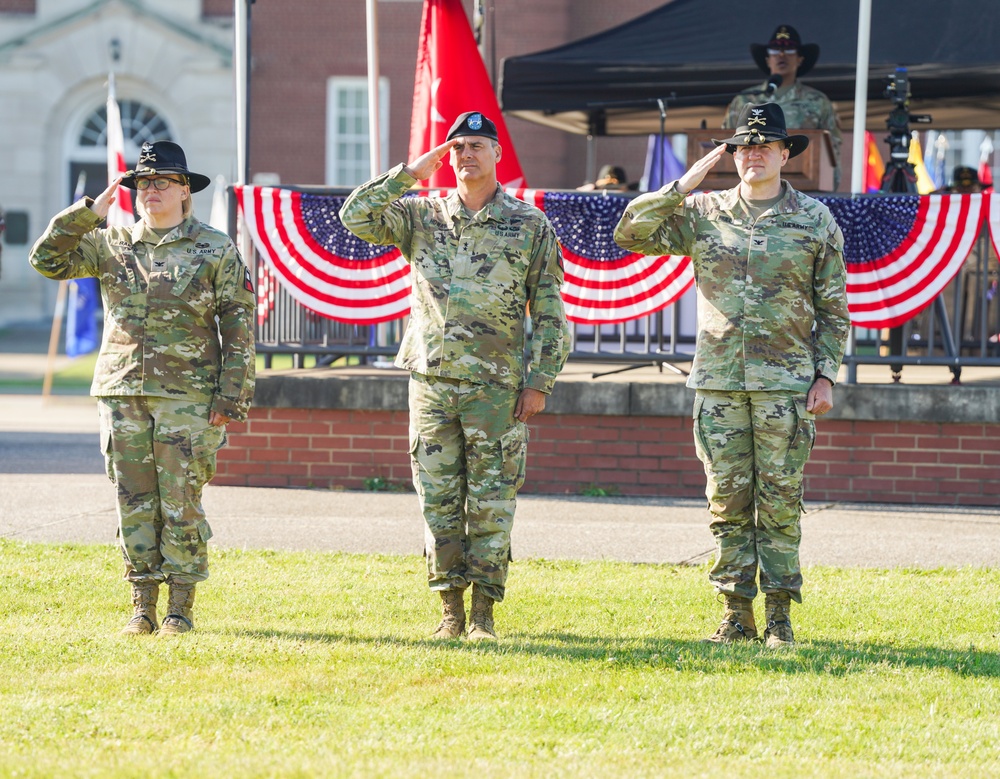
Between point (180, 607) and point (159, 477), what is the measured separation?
528 millimetres

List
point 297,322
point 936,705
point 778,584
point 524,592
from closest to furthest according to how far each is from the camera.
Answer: point 936,705
point 778,584
point 524,592
point 297,322

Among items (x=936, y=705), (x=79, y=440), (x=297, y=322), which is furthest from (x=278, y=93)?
(x=936, y=705)

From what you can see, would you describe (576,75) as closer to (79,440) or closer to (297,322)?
(297,322)

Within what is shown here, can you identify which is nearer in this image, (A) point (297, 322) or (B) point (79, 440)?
(A) point (297, 322)

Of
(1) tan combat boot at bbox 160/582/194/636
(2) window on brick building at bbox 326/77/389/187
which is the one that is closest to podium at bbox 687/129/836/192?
(1) tan combat boot at bbox 160/582/194/636

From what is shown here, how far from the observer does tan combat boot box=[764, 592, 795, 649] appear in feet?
19.2

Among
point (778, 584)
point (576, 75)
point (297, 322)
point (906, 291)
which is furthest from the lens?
point (576, 75)

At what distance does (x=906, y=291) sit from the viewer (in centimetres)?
927

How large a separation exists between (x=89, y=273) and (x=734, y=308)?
2.60 m

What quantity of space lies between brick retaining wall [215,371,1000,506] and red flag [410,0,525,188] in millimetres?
1862

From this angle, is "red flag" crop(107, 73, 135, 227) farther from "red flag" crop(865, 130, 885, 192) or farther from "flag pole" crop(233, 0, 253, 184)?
"red flag" crop(865, 130, 885, 192)

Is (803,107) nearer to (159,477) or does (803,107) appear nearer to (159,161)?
(159,161)

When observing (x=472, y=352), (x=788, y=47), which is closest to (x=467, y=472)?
(x=472, y=352)

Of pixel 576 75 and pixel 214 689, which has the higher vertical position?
pixel 576 75
